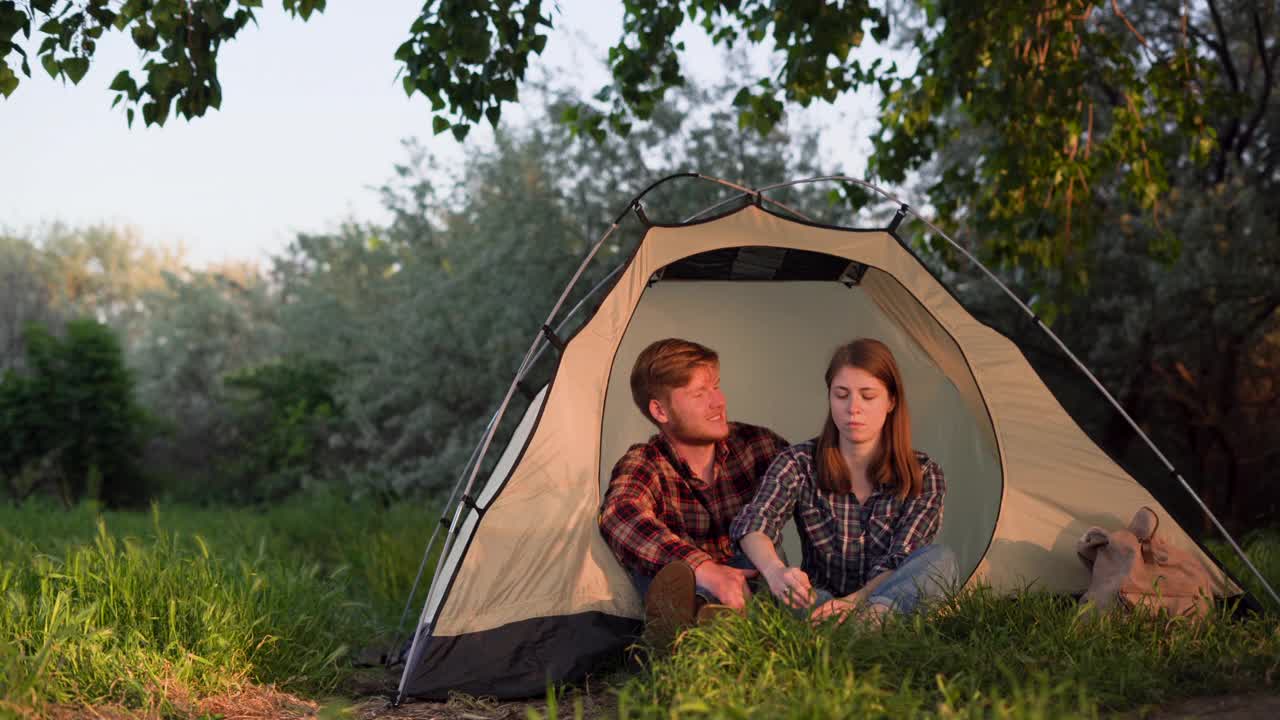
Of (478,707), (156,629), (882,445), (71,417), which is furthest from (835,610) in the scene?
(71,417)

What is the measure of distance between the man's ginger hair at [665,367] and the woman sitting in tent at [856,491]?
423 millimetres

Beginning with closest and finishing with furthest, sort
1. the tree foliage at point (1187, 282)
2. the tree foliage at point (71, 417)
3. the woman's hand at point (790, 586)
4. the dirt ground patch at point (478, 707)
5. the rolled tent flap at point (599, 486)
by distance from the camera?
1. the woman's hand at point (790, 586)
2. the dirt ground patch at point (478, 707)
3. the rolled tent flap at point (599, 486)
4. the tree foliage at point (1187, 282)
5. the tree foliage at point (71, 417)

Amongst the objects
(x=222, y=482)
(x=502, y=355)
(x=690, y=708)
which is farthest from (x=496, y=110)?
(x=222, y=482)

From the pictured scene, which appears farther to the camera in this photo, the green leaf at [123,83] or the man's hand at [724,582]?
the green leaf at [123,83]

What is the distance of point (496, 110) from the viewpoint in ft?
13.5

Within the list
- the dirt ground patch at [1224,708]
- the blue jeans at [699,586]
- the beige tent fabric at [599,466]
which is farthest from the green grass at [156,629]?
the dirt ground patch at [1224,708]

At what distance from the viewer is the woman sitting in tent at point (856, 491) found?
349 centimetres

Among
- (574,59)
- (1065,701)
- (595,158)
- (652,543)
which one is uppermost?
(574,59)

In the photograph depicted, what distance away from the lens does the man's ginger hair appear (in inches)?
148

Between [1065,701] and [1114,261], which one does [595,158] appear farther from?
[1065,701]

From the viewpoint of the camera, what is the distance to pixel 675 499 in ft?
12.6

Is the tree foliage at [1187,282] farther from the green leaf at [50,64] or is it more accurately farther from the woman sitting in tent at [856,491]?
→ the green leaf at [50,64]

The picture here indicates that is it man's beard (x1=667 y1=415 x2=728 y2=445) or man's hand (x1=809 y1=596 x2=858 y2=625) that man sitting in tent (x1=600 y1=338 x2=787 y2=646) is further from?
man's hand (x1=809 y1=596 x2=858 y2=625)

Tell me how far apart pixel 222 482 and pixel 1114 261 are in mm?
9494
